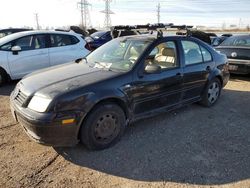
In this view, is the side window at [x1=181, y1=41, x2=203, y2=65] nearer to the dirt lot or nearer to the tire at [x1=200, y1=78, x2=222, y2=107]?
the tire at [x1=200, y1=78, x2=222, y2=107]

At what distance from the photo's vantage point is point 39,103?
3465 mm

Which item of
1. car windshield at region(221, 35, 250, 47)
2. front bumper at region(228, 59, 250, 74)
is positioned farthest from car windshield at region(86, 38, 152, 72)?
car windshield at region(221, 35, 250, 47)

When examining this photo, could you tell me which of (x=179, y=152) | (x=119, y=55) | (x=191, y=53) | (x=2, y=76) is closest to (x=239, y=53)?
(x=191, y=53)

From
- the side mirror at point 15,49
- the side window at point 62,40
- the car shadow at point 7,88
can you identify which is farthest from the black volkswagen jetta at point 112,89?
the side window at point 62,40

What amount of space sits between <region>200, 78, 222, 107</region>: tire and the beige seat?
127 cm

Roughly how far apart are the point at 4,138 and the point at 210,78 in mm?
4075

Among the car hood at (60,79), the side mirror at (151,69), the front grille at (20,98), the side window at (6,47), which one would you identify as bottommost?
the front grille at (20,98)

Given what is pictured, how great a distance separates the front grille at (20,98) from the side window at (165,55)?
6.96ft

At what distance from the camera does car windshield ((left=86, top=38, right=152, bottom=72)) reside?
14.1 ft

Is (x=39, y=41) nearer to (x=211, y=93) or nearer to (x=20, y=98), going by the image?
(x=20, y=98)

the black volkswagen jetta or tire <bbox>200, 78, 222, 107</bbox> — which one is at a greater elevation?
the black volkswagen jetta

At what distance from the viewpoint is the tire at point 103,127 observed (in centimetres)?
368

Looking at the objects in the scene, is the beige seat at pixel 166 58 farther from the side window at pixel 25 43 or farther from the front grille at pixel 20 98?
the side window at pixel 25 43

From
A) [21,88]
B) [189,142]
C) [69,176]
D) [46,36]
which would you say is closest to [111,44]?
[21,88]
